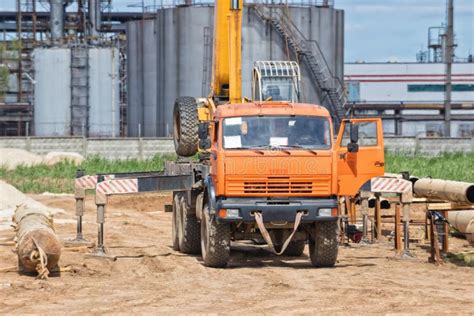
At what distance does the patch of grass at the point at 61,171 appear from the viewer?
128ft

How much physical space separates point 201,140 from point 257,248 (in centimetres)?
378

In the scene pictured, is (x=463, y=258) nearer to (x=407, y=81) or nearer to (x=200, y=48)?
(x=200, y=48)

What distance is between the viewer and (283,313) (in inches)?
517

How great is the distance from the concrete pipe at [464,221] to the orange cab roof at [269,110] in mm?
4201

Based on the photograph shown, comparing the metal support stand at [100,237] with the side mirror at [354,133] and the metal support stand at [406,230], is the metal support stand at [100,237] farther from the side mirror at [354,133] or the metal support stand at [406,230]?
the metal support stand at [406,230]

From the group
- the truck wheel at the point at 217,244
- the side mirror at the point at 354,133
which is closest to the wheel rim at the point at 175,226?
the truck wheel at the point at 217,244

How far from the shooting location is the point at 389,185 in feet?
63.8

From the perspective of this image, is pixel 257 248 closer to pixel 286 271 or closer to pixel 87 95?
pixel 286 271

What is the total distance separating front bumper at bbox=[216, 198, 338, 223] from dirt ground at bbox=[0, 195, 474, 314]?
85cm

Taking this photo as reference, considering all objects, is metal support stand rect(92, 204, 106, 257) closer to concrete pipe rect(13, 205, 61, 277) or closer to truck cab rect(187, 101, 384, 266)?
truck cab rect(187, 101, 384, 266)

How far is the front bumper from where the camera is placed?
17.5 meters

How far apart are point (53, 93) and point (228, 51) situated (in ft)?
157

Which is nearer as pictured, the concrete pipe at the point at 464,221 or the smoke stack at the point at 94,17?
the concrete pipe at the point at 464,221

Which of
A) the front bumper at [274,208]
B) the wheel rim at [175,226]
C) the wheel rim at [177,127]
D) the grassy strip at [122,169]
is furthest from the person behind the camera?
the grassy strip at [122,169]
